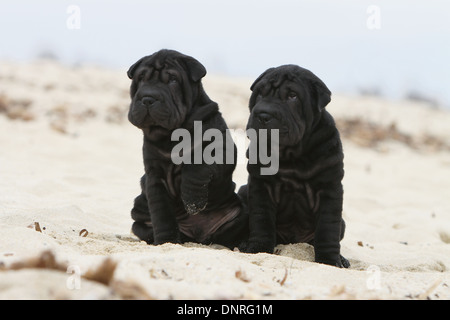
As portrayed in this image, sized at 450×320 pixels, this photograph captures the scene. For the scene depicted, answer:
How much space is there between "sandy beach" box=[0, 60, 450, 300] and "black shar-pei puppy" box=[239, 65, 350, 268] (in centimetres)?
24

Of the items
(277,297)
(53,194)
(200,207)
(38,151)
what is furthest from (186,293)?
(38,151)

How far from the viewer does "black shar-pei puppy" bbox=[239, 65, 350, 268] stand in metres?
4.06

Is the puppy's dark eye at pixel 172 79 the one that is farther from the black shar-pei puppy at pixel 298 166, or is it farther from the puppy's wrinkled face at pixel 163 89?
the black shar-pei puppy at pixel 298 166

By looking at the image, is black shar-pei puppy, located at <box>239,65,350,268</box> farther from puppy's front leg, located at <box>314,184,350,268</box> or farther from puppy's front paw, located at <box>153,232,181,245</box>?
puppy's front paw, located at <box>153,232,181,245</box>

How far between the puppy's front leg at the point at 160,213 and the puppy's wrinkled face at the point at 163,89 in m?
0.39

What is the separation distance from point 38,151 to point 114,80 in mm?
10280

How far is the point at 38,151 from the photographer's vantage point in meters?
9.09

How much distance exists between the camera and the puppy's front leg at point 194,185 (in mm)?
4184

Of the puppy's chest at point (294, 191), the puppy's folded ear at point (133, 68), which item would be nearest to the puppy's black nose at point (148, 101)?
the puppy's folded ear at point (133, 68)

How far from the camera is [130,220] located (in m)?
5.82

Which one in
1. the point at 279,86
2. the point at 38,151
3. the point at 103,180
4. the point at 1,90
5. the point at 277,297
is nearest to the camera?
the point at 277,297

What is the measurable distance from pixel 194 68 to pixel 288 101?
733 millimetres
